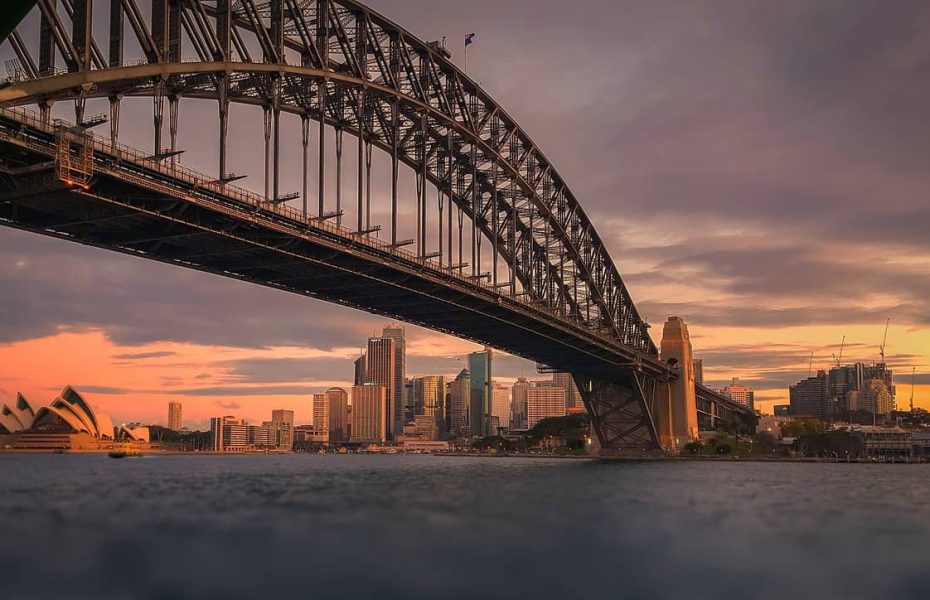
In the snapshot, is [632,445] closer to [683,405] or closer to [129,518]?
[683,405]

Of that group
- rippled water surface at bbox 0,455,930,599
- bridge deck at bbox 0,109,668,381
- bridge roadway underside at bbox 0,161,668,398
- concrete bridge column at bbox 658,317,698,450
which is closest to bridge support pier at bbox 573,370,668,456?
concrete bridge column at bbox 658,317,698,450

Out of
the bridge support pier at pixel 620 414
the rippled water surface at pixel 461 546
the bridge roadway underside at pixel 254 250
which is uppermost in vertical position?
the bridge roadway underside at pixel 254 250

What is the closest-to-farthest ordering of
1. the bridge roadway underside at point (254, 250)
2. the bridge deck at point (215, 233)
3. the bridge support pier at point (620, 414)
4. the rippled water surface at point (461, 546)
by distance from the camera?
the rippled water surface at point (461, 546)
the bridge deck at point (215, 233)
the bridge roadway underside at point (254, 250)
the bridge support pier at point (620, 414)

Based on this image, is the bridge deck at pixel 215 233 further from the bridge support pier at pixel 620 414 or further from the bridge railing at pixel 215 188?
the bridge support pier at pixel 620 414

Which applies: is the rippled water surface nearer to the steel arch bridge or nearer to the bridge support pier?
the steel arch bridge

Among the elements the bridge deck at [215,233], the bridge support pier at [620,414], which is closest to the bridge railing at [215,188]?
the bridge deck at [215,233]

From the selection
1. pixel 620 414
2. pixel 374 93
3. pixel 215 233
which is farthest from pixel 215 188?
pixel 620 414

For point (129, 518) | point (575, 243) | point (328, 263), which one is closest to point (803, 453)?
point (575, 243)
